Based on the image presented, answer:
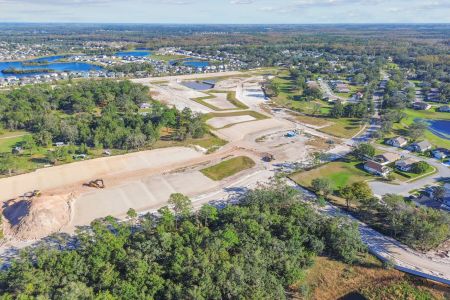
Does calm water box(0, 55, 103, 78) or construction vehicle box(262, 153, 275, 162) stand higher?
calm water box(0, 55, 103, 78)

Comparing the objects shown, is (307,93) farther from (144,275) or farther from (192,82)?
(144,275)

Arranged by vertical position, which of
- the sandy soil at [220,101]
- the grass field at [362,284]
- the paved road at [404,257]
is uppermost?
the sandy soil at [220,101]

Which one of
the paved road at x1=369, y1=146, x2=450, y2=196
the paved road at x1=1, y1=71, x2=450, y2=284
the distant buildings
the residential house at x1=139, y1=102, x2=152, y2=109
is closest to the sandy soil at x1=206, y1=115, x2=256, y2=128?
the residential house at x1=139, y1=102, x2=152, y2=109

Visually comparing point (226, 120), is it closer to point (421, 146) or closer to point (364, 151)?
point (364, 151)

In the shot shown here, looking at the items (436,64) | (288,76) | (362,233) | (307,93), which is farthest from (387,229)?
(436,64)

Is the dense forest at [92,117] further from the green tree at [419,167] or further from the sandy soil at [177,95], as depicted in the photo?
the green tree at [419,167]

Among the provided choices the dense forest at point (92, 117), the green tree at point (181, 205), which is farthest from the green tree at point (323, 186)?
the dense forest at point (92, 117)

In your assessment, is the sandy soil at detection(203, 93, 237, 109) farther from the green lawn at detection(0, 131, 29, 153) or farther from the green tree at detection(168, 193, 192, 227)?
the green tree at detection(168, 193, 192, 227)
